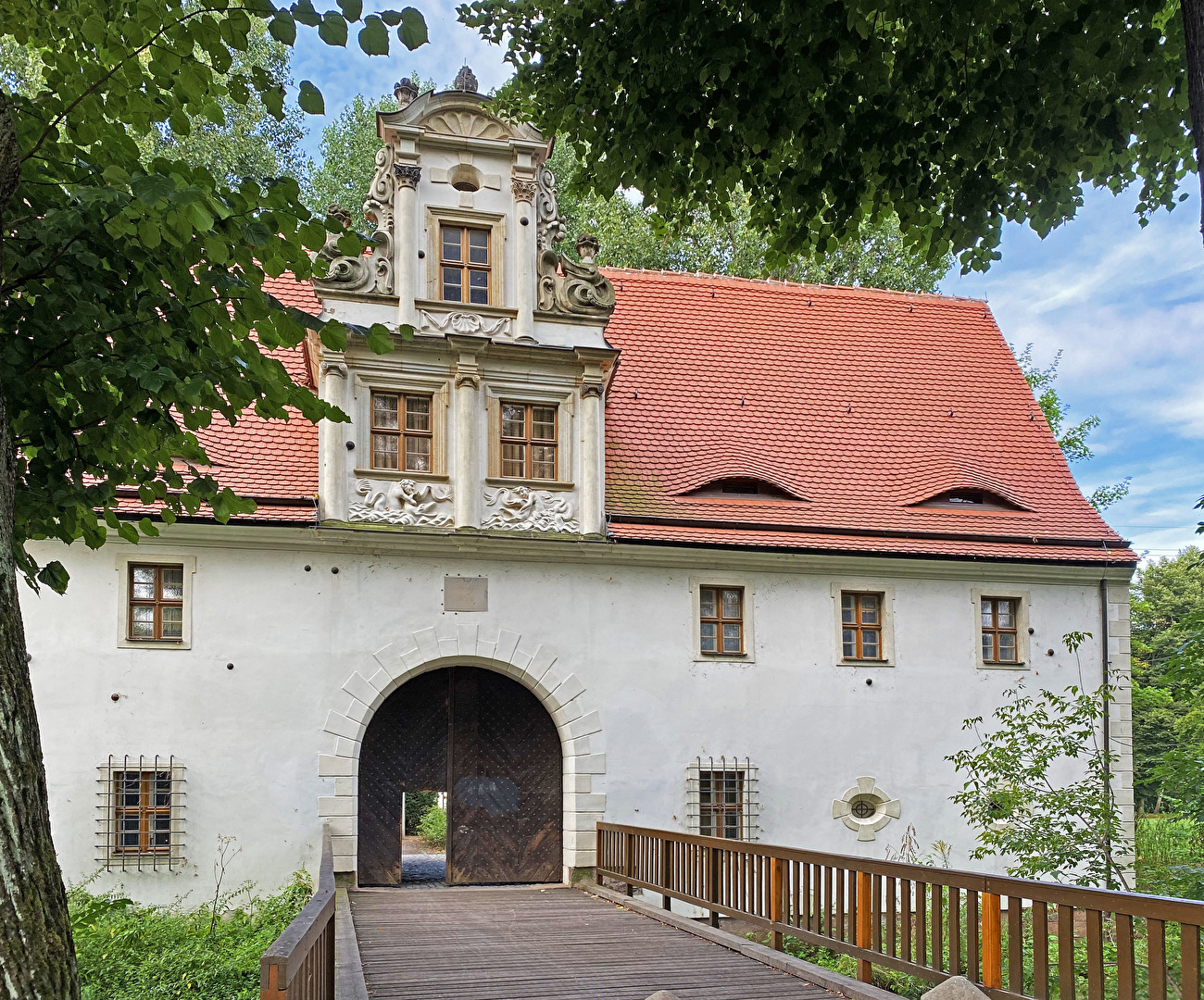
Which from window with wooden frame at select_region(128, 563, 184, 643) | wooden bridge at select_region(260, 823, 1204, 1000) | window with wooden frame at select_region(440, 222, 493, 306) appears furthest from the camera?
window with wooden frame at select_region(440, 222, 493, 306)

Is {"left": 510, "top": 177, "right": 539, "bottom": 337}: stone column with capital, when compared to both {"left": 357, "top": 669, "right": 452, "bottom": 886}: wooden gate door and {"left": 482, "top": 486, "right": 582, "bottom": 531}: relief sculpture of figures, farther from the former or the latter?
{"left": 357, "top": 669, "right": 452, "bottom": 886}: wooden gate door

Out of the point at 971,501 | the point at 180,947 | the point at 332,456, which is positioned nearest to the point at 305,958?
the point at 180,947

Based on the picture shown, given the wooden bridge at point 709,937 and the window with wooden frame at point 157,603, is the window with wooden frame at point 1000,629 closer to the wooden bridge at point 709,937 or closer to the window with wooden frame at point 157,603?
the wooden bridge at point 709,937

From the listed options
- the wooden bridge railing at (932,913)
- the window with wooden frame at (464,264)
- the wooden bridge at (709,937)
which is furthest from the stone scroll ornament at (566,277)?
the wooden bridge railing at (932,913)

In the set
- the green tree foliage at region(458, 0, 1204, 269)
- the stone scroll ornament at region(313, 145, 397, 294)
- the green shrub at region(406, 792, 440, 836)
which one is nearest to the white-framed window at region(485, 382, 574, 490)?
the stone scroll ornament at region(313, 145, 397, 294)

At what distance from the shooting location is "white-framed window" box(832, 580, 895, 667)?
1770 cm

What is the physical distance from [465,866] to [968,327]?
13930mm

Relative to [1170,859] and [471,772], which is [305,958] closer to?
[471,772]

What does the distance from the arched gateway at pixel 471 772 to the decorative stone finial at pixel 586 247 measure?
6110 millimetres

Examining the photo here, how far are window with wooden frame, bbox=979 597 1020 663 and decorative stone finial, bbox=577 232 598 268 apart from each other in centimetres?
794

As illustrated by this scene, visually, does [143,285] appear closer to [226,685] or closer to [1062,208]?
[1062,208]

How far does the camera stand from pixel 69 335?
538 cm

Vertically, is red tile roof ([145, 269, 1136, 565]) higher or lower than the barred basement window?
higher

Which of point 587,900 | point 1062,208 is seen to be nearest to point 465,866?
point 587,900
